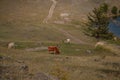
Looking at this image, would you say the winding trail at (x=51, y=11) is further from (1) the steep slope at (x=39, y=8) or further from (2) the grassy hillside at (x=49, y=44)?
(2) the grassy hillside at (x=49, y=44)

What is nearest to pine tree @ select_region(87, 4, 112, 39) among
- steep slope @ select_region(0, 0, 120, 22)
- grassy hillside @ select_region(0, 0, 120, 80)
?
grassy hillside @ select_region(0, 0, 120, 80)

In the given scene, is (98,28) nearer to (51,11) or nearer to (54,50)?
(54,50)

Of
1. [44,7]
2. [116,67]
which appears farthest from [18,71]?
[44,7]

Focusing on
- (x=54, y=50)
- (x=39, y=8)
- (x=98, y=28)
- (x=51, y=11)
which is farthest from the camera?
(x=39, y=8)

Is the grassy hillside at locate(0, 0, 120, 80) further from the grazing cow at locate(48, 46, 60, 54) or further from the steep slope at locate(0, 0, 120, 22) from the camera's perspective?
Result: the grazing cow at locate(48, 46, 60, 54)

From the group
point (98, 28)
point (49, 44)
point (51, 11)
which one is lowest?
point (51, 11)

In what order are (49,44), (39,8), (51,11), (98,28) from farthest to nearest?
(39,8)
(51,11)
(98,28)
(49,44)

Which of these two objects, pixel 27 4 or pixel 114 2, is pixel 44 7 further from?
pixel 114 2

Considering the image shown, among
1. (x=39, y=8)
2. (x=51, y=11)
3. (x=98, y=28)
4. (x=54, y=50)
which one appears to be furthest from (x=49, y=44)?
(x=39, y=8)

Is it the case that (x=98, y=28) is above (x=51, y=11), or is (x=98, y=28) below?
above

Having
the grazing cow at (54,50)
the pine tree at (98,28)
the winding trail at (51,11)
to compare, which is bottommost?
the winding trail at (51,11)

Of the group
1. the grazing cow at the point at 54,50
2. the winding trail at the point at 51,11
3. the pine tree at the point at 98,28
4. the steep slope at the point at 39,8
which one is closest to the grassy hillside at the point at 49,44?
the steep slope at the point at 39,8

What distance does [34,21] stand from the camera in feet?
359

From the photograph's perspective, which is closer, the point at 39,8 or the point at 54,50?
the point at 54,50
